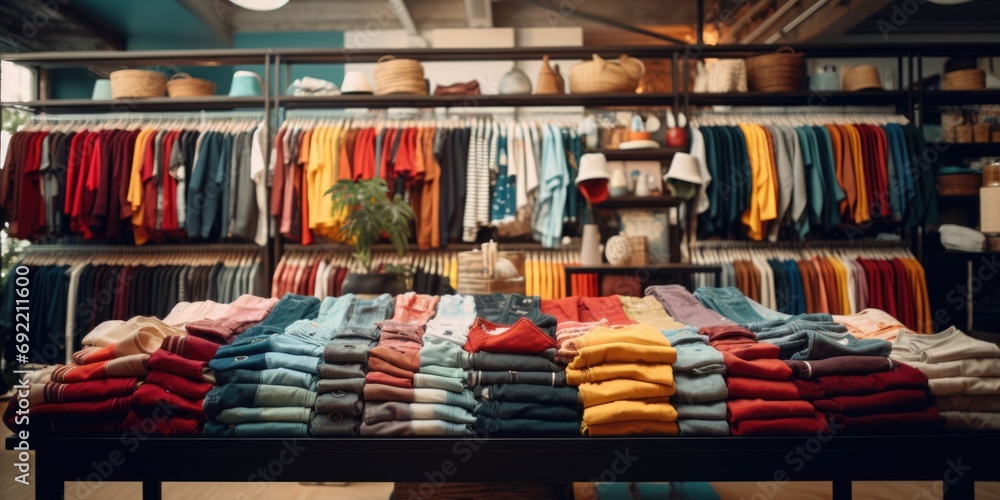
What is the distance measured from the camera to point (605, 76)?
14.3ft

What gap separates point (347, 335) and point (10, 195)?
4.50 m

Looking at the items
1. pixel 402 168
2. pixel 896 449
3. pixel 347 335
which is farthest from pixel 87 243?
pixel 896 449

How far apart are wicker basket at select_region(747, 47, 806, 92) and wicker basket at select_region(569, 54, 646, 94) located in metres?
0.89

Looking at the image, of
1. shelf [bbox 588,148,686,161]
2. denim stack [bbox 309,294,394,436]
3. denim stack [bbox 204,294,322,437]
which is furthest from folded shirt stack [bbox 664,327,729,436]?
shelf [bbox 588,148,686,161]

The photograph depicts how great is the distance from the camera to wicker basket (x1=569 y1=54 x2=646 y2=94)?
4363mm

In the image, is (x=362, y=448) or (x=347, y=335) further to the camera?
(x=347, y=335)

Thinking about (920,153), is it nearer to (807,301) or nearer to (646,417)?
(807,301)

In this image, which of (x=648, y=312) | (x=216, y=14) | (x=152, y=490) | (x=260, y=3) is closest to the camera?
(x=152, y=490)

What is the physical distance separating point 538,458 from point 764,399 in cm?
49

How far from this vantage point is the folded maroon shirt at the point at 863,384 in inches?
48.4

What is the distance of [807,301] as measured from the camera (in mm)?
4199

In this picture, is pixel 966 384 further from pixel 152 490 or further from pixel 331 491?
pixel 331 491

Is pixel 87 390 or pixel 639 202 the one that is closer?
pixel 87 390

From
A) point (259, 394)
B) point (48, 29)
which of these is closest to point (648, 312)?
point (259, 394)
